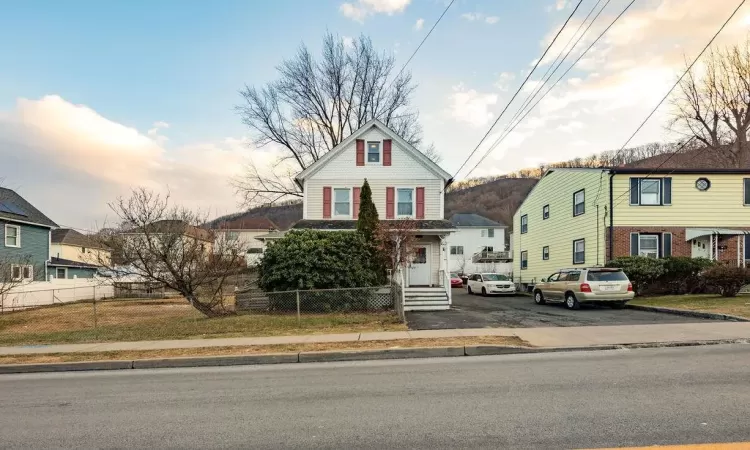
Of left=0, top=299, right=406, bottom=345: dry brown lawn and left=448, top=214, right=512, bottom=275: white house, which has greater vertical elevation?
left=448, top=214, right=512, bottom=275: white house

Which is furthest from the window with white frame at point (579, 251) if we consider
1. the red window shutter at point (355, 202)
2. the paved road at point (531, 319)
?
the red window shutter at point (355, 202)

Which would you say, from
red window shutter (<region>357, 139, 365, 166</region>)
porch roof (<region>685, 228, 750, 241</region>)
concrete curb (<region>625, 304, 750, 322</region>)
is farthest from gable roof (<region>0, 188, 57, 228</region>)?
porch roof (<region>685, 228, 750, 241</region>)

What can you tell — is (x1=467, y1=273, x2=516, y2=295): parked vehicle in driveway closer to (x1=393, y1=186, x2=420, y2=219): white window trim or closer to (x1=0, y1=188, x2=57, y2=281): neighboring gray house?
(x1=393, y1=186, x2=420, y2=219): white window trim

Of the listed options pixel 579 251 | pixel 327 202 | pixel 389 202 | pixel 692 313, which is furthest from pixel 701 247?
pixel 327 202

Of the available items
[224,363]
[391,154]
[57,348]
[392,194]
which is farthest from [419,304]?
[57,348]

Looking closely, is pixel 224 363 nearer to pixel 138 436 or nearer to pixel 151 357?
pixel 151 357

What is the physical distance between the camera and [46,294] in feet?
88.3

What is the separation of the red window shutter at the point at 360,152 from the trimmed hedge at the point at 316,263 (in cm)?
657

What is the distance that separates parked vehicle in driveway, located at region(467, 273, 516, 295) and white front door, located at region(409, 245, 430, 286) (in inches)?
287

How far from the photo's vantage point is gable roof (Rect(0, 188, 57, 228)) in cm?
2777

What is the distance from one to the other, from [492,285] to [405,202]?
8348mm

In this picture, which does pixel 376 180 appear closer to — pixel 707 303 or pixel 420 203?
pixel 420 203

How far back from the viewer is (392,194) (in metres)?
23.2

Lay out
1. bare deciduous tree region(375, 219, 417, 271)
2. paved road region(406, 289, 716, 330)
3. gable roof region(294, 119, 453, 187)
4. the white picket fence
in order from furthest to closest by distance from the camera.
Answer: the white picket fence
gable roof region(294, 119, 453, 187)
bare deciduous tree region(375, 219, 417, 271)
paved road region(406, 289, 716, 330)
